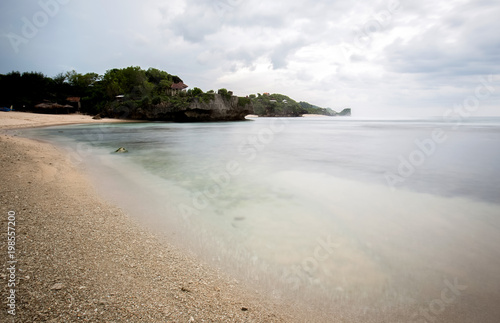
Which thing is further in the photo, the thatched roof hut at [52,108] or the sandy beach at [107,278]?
the thatched roof hut at [52,108]

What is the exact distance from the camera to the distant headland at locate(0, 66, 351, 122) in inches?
Answer: 1570

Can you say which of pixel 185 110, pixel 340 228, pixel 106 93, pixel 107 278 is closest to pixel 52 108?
pixel 106 93

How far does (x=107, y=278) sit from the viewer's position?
209 cm

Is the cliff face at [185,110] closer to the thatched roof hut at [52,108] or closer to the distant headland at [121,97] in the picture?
the distant headland at [121,97]

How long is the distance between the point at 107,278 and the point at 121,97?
50.0m

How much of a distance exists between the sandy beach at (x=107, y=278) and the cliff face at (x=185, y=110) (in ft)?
124

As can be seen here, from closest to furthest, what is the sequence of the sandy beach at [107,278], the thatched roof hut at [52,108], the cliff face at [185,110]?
the sandy beach at [107,278], the cliff face at [185,110], the thatched roof hut at [52,108]

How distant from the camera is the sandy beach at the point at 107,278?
1.73 meters

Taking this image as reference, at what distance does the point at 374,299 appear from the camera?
2.18 meters

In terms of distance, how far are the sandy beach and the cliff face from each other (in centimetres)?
3775

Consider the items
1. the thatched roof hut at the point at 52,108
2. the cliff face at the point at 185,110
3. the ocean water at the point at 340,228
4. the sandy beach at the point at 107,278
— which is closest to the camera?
the sandy beach at the point at 107,278

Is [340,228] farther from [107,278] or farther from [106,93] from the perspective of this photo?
[106,93]

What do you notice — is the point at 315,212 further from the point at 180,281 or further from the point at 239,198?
the point at 180,281

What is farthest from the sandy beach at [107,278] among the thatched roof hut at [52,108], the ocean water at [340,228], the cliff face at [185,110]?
the thatched roof hut at [52,108]
